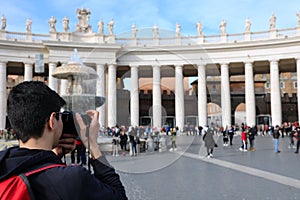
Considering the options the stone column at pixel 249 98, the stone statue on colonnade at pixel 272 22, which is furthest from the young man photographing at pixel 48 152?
the stone statue on colonnade at pixel 272 22

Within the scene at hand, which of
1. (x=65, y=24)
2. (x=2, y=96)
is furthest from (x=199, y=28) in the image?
(x=2, y=96)

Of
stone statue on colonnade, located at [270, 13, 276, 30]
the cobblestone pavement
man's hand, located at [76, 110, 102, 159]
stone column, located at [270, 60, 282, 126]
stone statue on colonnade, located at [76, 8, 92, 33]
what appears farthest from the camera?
stone statue on colonnade, located at [76, 8, 92, 33]

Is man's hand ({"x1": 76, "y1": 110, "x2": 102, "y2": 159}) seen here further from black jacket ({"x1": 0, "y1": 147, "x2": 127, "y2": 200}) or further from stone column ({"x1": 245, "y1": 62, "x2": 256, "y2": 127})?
stone column ({"x1": 245, "y1": 62, "x2": 256, "y2": 127})

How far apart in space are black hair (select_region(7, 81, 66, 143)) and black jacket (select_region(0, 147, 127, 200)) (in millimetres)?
162

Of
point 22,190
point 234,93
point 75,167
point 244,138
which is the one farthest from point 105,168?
point 234,93

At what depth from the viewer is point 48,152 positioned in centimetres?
177

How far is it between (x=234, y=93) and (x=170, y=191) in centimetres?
5459

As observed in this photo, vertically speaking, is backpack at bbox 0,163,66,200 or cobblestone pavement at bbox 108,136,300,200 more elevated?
backpack at bbox 0,163,66,200

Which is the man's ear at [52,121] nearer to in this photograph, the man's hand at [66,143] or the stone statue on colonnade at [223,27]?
the man's hand at [66,143]

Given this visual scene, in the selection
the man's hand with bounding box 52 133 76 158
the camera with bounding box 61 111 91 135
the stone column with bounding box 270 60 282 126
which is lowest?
the man's hand with bounding box 52 133 76 158

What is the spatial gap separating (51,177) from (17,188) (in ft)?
0.53

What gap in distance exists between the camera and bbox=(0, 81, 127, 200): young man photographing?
165 centimetres

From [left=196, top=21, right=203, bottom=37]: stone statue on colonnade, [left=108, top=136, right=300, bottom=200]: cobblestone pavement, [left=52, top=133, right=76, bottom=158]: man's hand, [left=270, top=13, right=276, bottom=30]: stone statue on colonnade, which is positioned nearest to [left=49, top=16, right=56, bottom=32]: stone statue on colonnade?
[left=196, top=21, right=203, bottom=37]: stone statue on colonnade

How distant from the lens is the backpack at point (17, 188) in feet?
5.16
